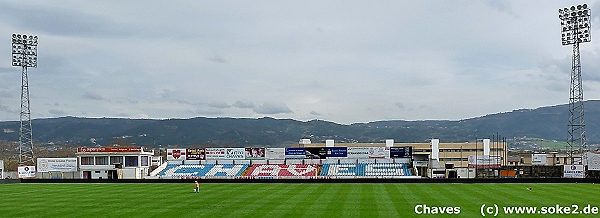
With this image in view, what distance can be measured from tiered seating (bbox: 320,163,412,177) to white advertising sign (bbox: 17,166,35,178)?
3663cm

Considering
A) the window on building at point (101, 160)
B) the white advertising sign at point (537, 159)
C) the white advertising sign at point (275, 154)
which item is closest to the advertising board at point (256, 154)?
the white advertising sign at point (275, 154)

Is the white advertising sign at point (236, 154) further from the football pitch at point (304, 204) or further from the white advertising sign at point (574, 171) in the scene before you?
the white advertising sign at point (574, 171)

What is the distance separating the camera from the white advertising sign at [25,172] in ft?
248

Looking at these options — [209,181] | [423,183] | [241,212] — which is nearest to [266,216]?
[241,212]

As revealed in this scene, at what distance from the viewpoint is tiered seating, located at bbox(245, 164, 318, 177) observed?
267 ft

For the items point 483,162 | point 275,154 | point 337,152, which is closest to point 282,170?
point 275,154

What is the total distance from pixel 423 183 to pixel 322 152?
85.6ft

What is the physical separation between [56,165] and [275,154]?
29195 millimetres

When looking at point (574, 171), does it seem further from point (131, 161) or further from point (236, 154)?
point (131, 161)

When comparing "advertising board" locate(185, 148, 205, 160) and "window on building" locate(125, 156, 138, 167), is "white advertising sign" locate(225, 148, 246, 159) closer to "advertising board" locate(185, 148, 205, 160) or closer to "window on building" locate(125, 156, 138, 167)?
"advertising board" locate(185, 148, 205, 160)

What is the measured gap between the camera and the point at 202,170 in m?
84.4

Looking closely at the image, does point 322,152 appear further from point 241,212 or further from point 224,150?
point 241,212

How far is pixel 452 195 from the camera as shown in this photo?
45.4m

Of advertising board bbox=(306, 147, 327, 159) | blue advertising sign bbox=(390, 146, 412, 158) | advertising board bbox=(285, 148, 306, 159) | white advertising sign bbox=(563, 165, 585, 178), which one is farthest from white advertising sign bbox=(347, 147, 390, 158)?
white advertising sign bbox=(563, 165, 585, 178)
